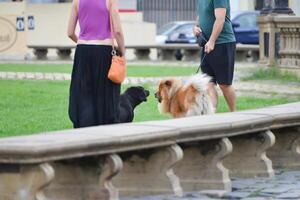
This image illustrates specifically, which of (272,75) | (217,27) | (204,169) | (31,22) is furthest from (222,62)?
(31,22)

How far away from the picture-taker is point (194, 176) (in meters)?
9.62

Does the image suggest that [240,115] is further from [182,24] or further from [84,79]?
[182,24]

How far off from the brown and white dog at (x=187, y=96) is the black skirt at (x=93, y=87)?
127 cm

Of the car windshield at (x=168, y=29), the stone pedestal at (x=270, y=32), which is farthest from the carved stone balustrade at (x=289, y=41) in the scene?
the car windshield at (x=168, y=29)

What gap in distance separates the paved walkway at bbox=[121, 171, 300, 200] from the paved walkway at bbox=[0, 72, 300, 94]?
9.30m

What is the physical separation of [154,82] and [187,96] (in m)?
11.4

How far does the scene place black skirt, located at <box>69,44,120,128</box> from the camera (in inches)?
415

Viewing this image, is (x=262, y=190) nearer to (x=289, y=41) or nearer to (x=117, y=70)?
(x=117, y=70)

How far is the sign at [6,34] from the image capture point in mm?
37594

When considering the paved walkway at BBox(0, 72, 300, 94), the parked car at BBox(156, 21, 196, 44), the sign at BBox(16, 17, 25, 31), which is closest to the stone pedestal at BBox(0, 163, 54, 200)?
the paved walkway at BBox(0, 72, 300, 94)

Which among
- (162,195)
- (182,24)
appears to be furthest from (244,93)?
(182,24)

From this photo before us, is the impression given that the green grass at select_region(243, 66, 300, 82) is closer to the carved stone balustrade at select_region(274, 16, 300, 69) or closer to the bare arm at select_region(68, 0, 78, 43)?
the carved stone balustrade at select_region(274, 16, 300, 69)

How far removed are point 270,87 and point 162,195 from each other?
1174 centimetres

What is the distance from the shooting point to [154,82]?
23.2 metres
